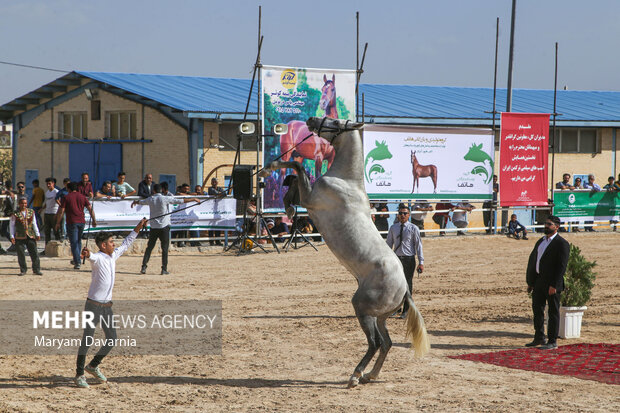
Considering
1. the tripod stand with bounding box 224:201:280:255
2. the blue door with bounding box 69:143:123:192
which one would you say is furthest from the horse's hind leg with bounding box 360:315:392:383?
the blue door with bounding box 69:143:123:192

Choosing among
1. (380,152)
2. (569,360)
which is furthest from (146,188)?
(569,360)

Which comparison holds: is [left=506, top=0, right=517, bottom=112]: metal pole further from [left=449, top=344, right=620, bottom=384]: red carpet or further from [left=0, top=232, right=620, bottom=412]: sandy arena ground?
[left=449, top=344, right=620, bottom=384]: red carpet

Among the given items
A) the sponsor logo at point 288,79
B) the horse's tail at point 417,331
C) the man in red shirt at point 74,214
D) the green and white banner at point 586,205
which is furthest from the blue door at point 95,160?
the horse's tail at point 417,331

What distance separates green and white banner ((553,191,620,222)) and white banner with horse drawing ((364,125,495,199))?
301 centimetres

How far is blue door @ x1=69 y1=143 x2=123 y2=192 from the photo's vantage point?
98.7ft

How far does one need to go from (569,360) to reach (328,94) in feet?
48.1

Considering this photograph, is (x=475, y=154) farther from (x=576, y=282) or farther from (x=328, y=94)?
(x=576, y=282)

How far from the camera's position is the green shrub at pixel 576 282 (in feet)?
42.1

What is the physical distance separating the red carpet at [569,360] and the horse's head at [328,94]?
44.8ft

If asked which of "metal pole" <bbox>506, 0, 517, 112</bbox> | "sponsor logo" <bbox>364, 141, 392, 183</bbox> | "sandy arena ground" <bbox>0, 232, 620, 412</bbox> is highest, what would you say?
"metal pole" <bbox>506, 0, 517, 112</bbox>

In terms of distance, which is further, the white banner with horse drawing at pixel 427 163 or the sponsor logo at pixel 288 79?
the white banner with horse drawing at pixel 427 163

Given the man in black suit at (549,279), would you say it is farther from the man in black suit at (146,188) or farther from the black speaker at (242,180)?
the man in black suit at (146,188)

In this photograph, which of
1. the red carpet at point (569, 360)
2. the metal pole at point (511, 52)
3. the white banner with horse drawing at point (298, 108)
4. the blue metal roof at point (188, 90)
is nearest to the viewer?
the red carpet at point (569, 360)

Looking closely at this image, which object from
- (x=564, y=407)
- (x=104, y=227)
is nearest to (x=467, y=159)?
(x=104, y=227)
